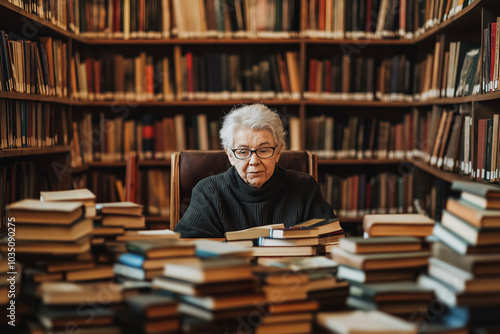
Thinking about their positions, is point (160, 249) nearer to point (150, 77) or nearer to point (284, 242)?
point (284, 242)

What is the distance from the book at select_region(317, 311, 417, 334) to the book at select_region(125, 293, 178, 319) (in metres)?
0.29

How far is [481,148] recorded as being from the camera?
8.31ft

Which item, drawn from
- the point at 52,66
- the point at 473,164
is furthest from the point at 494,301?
the point at 52,66

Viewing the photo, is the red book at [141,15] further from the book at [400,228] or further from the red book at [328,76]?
the book at [400,228]

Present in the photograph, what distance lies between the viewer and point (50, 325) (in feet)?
3.44

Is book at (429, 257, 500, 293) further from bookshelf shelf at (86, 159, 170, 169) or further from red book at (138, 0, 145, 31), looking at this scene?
red book at (138, 0, 145, 31)

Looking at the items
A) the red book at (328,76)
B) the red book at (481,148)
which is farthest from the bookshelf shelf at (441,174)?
the red book at (328,76)

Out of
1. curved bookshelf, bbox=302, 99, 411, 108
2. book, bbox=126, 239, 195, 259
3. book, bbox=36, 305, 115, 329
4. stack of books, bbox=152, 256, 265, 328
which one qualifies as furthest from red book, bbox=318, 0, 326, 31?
book, bbox=36, 305, 115, 329

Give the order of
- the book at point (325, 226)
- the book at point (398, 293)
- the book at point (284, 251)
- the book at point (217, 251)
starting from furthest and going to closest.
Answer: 1. the book at point (325, 226)
2. the book at point (284, 251)
3. the book at point (217, 251)
4. the book at point (398, 293)

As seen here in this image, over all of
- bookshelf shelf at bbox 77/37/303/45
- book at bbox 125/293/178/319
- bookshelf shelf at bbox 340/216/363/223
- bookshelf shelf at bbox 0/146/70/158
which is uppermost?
bookshelf shelf at bbox 77/37/303/45

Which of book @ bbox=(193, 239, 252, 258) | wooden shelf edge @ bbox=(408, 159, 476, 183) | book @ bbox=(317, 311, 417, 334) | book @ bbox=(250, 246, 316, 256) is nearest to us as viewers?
book @ bbox=(317, 311, 417, 334)

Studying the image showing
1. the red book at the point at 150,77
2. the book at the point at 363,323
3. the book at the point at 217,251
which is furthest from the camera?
the red book at the point at 150,77

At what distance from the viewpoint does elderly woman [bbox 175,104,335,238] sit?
7.67ft

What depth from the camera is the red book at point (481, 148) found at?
250 cm
